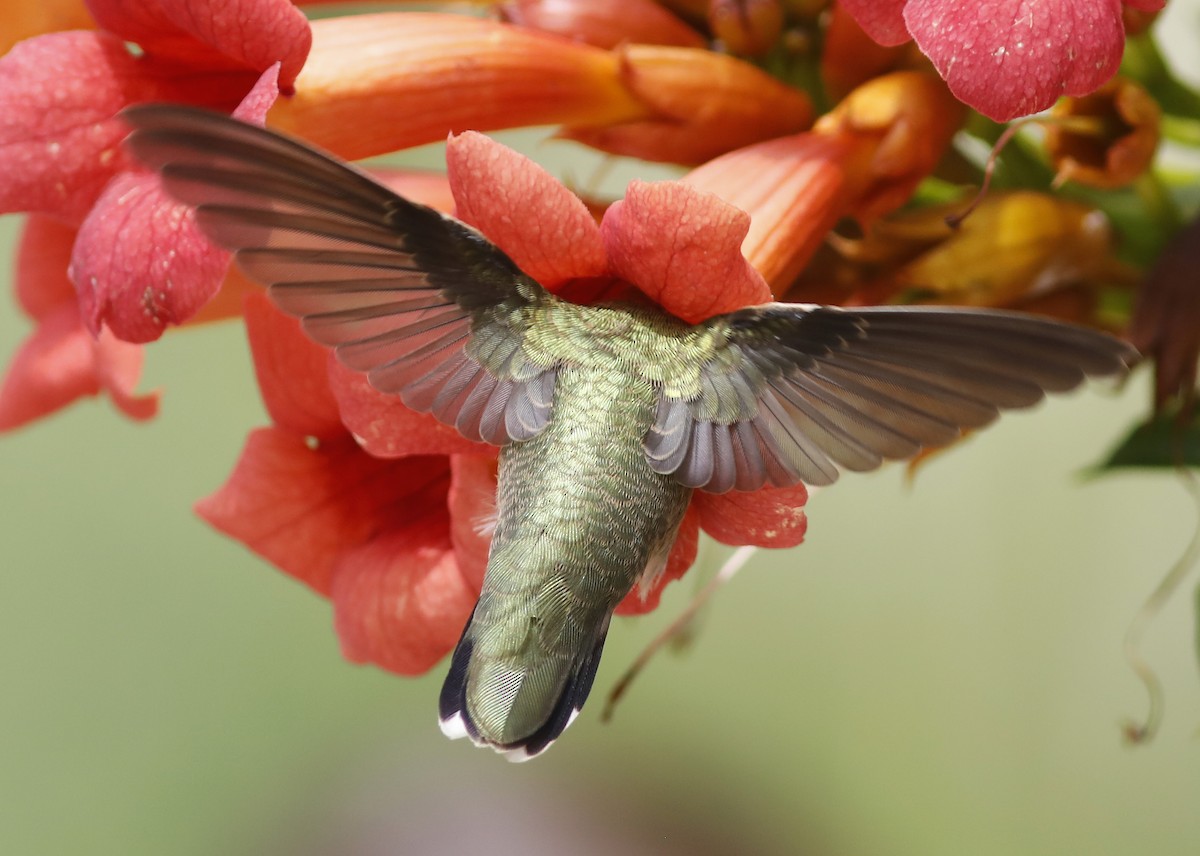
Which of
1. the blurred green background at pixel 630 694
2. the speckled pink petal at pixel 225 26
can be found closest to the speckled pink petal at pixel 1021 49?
the speckled pink petal at pixel 225 26

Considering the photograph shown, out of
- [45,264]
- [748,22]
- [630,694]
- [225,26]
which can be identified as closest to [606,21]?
[748,22]

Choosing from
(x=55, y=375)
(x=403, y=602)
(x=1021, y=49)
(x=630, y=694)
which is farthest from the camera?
(x=630, y=694)

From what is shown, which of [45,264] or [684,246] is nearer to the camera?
[684,246]

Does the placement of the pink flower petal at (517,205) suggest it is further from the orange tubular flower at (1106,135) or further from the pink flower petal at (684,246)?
the orange tubular flower at (1106,135)

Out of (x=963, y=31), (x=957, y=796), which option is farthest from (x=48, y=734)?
(x=963, y=31)

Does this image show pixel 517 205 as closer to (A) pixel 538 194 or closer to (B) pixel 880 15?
(A) pixel 538 194
